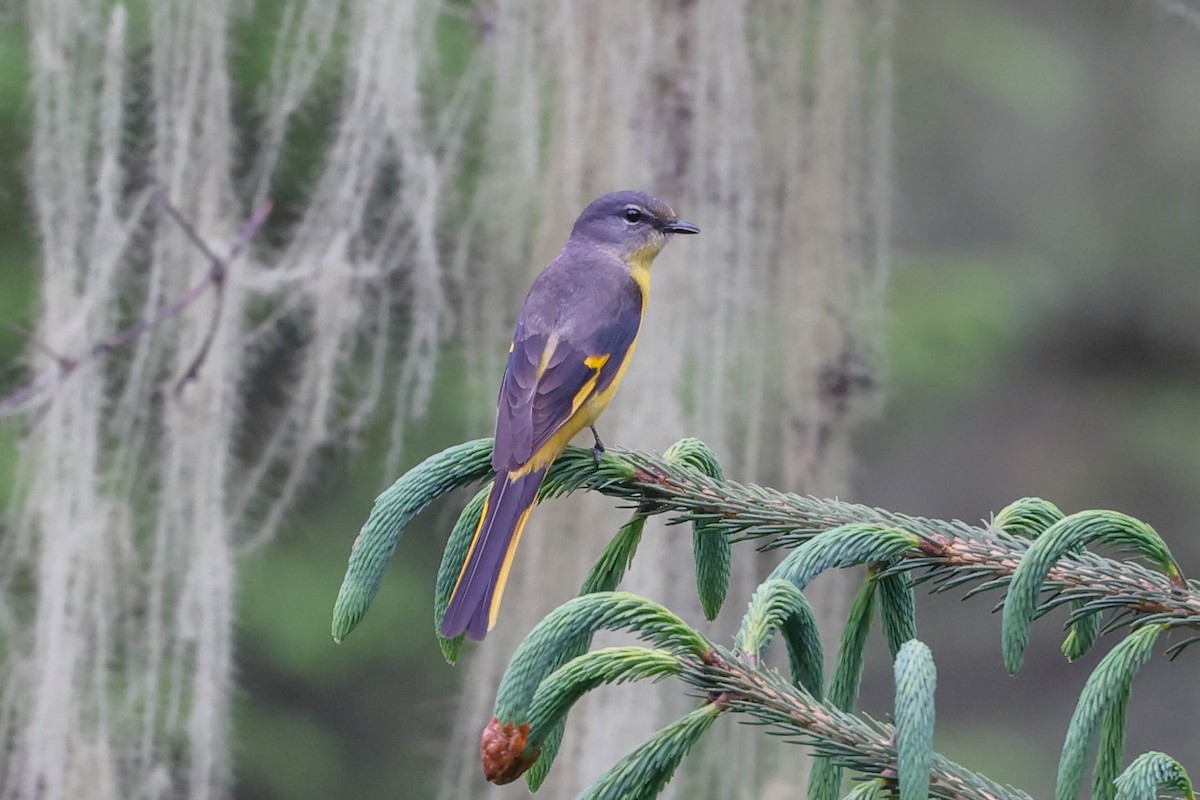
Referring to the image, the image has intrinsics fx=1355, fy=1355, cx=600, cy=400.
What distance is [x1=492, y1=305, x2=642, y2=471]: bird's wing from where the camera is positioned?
1.66 meters

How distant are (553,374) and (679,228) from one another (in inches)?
25.9

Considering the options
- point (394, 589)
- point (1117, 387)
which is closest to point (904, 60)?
point (1117, 387)

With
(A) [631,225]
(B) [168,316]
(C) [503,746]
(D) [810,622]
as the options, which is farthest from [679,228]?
(C) [503,746]

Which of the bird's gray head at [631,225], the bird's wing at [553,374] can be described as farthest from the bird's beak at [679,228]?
the bird's wing at [553,374]

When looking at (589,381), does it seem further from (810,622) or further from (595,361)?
(810,622)

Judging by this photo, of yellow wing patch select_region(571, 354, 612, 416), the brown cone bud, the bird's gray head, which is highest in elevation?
the bird's gray head

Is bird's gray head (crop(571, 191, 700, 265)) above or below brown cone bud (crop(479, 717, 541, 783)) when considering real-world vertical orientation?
above

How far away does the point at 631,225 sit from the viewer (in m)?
2.50

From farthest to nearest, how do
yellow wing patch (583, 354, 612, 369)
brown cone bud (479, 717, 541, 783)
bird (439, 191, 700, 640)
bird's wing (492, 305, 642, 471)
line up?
yellow wing patch (583, 354, 612, 369) → bird's wing (492, 305, 642, 471) → bird (439, 191, 700, 640) → brown cone bud (479, 717, 541, 783)

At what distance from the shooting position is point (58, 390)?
2.76 m

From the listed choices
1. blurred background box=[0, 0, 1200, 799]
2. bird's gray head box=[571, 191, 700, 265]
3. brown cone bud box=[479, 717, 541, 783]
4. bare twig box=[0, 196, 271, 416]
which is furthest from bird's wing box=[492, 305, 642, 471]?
blurred background box=[0, 0, 1200, 799]

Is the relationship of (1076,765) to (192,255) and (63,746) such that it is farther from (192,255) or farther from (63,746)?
(192,255)

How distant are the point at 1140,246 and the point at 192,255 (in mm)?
3484

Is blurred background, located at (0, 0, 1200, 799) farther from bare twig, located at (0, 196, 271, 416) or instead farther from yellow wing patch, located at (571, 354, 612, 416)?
yellow wing patch, located at (571, 354, 612, 416)
